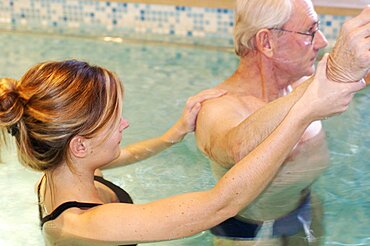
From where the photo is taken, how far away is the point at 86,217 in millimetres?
1797

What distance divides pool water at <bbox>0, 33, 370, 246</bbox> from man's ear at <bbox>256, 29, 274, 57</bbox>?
60cm

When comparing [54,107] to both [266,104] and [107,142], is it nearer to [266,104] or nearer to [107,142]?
[107,142]

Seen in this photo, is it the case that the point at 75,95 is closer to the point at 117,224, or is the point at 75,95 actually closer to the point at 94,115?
the point at 94,115

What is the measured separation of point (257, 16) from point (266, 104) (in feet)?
1.19

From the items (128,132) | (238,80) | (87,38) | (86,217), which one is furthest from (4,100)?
(87,38)

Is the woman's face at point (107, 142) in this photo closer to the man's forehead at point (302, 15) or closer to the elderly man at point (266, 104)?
the elderly man at point (266, 104)

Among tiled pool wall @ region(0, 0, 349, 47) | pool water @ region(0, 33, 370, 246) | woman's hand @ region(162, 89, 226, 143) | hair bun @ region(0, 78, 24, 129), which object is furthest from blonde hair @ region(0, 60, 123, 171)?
tiled pool wall @ region(0, 0, 349, 47)

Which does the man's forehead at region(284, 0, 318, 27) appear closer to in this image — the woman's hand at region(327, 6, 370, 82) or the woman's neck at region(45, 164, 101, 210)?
the woman's hand at region(327, 6, 370, 82)

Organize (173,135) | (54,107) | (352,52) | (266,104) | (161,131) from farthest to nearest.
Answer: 1. (161,131)
2. (173,135)
3. (266,104)
4. (54,107)
5. (352,52)

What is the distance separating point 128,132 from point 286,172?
1.25m

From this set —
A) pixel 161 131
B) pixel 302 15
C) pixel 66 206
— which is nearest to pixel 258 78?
pixel 302 15

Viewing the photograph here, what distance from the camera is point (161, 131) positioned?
11.9ft

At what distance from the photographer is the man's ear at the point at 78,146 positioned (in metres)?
1.79

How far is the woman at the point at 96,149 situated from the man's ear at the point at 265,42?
0.68m
